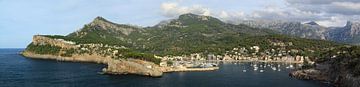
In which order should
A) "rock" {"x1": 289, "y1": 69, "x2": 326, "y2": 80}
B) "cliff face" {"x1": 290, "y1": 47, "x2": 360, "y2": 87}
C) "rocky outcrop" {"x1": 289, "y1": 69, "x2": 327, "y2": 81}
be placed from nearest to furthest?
"cliff face" {"x1": 290, "y1": 47, "x2": 360, "y2": 87}
"rocky outcrop" {"x1": 289, "y1": 69, "x2": 327, "y2": 81}
"rock" {"x1": 289, "y1": 69, "x2": 326, "y2": 80}

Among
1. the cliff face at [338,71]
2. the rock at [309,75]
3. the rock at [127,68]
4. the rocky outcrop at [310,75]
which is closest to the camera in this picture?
the cliff face at [338,71]

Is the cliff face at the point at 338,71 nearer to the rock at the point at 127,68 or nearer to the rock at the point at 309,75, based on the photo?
the rock at the point at 309,75

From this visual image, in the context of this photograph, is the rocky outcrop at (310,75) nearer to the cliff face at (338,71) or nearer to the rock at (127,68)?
the cliff face at (338,71)

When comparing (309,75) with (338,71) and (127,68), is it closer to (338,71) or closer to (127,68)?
(338,71)

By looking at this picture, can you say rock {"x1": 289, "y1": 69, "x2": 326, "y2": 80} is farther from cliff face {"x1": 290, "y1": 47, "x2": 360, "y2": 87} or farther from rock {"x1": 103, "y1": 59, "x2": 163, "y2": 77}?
rock {"x1": 103, "y1": 59, "x2": 163, "y2": 77}

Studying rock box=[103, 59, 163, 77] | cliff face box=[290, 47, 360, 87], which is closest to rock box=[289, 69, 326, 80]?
cliff face box=[290, 47, 360, 87]

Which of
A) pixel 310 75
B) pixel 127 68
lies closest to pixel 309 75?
pixel 310 75

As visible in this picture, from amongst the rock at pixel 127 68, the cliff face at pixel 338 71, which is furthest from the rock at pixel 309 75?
the rock at pixel 127 68

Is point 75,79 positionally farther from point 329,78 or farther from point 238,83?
point 329,78

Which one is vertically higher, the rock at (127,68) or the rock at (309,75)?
the rock at (127,68)

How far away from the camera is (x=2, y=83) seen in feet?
468

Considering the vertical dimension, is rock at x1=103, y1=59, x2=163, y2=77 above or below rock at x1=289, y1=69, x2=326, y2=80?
above

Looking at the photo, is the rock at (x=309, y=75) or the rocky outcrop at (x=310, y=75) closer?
the rocky outcrop at (x=310, y=75)

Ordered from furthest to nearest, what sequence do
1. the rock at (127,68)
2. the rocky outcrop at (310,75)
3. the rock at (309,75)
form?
the rock at (127,68)
the rock at (309,75)
the rocky outcrop at (310,75)
